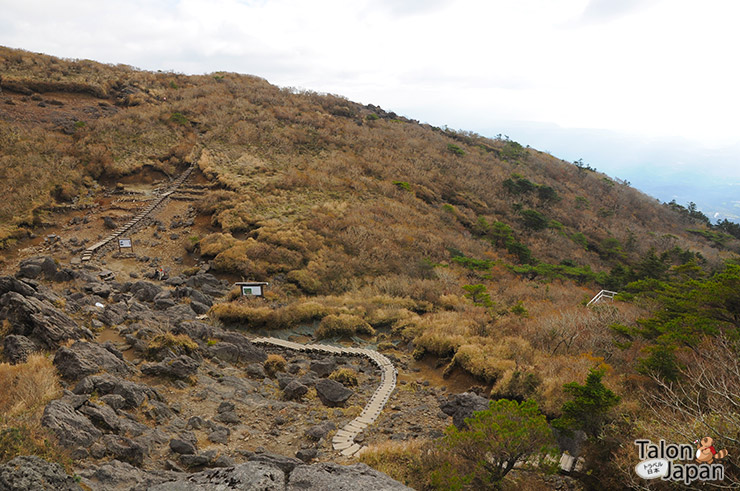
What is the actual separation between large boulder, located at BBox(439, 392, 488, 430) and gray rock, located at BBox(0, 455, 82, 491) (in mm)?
8254

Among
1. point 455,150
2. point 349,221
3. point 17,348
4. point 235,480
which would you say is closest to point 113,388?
point 17,348

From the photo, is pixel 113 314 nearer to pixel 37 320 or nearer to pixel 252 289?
pixel 37 320

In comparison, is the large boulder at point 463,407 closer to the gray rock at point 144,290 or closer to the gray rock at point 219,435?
the gray rock at point 219,435

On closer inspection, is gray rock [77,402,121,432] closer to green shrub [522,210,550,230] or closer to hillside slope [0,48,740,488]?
hillside slope [0,48,740,488]

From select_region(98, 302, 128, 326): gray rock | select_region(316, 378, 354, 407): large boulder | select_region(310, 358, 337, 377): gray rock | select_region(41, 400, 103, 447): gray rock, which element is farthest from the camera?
select_region(310, 358, 337, 377): gray rock

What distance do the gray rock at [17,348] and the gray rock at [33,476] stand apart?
549 centimetres

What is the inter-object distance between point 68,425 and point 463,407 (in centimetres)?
896

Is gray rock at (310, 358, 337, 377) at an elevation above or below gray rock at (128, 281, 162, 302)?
below

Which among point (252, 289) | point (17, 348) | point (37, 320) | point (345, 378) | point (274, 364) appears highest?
point (37, 320)

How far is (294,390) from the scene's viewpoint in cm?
1176

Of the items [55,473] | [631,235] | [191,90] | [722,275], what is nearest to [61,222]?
[55,473]

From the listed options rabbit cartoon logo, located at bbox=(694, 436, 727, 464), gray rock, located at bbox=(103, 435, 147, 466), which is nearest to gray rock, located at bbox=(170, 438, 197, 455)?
gray rock, located at bbox=(103, 435, 147, 466)

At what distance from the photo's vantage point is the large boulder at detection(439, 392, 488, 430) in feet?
33.8

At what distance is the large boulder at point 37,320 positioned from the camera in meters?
10.1
